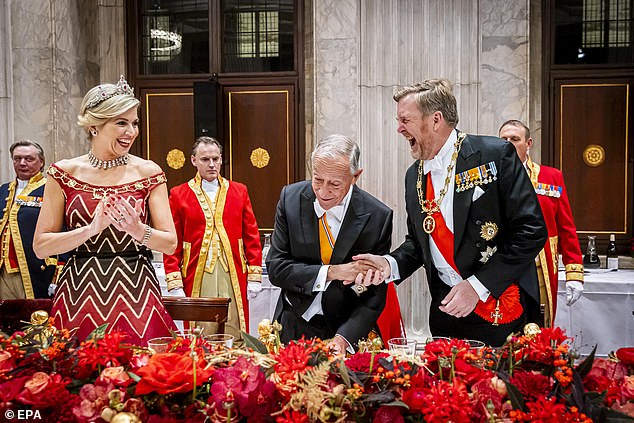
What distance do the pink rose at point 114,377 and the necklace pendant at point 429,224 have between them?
1.33m

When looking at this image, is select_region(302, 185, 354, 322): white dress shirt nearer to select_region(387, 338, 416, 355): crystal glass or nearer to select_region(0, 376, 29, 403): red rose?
select_region(387, 338, 416, 355): crystal glass

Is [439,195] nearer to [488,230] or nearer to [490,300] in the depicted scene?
[488,230]

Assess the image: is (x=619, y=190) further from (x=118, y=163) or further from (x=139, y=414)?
(x=139, y=414)

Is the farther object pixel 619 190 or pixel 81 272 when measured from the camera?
pixel 619 190

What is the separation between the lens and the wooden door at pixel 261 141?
6.63 metres

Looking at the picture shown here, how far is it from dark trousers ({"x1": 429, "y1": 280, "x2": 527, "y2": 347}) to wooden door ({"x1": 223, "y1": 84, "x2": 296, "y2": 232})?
412cm

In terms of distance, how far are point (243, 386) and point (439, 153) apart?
54.3 inches

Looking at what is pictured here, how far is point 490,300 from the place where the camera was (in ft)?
8.05

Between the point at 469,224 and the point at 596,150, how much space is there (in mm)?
4203

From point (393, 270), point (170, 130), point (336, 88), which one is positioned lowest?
point (393, 270)

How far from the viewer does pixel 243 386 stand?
1415 millimetres

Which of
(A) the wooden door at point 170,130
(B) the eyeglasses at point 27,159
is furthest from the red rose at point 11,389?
(A) the wooden door at point 170,130

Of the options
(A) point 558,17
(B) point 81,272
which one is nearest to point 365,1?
(A) point 558,17

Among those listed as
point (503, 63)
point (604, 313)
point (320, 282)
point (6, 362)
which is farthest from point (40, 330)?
point (503, 63)
